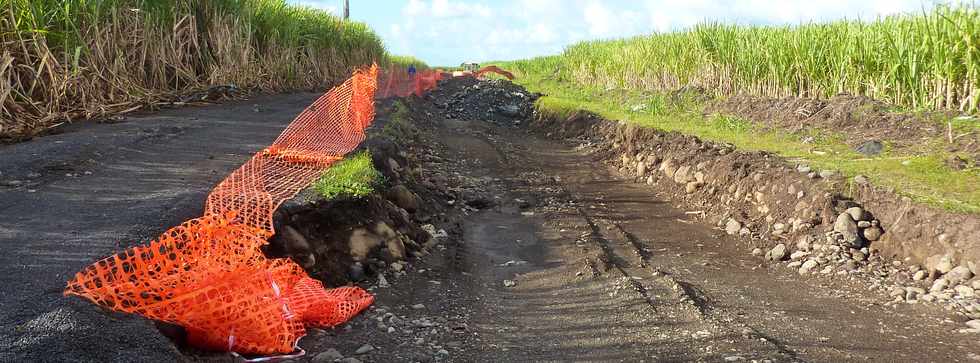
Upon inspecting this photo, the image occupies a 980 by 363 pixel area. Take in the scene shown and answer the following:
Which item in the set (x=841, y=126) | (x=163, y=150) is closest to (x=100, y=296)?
(x=163, y=150)

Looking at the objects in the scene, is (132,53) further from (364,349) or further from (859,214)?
(859,214)

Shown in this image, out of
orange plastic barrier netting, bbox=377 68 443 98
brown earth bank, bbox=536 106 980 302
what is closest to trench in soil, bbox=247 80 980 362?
brown earth bank, bbox=536 106 980 302

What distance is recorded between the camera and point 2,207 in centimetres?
441

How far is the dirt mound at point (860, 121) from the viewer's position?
23.3 feet

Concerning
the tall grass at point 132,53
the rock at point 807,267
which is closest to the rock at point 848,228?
the rock at point 807,267

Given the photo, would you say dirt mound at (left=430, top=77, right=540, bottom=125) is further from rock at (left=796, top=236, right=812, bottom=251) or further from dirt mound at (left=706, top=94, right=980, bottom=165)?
rock at (left=796, top=236, right=812, bottom=251)

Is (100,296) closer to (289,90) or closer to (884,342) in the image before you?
(884,342)

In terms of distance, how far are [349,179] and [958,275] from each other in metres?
4.55

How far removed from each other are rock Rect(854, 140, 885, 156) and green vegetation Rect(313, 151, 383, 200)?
17.0 ft

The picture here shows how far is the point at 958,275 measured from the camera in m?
4.62

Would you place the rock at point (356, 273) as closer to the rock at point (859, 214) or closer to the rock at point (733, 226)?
the rock at point (733, 226)

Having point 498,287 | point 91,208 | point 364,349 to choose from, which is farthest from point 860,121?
point 91,208

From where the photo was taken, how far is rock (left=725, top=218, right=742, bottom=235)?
21.3ft

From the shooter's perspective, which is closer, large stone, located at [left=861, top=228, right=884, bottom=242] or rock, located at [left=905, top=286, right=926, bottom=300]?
rock, located at [left=905, top=286, right=926, bottom=300]
